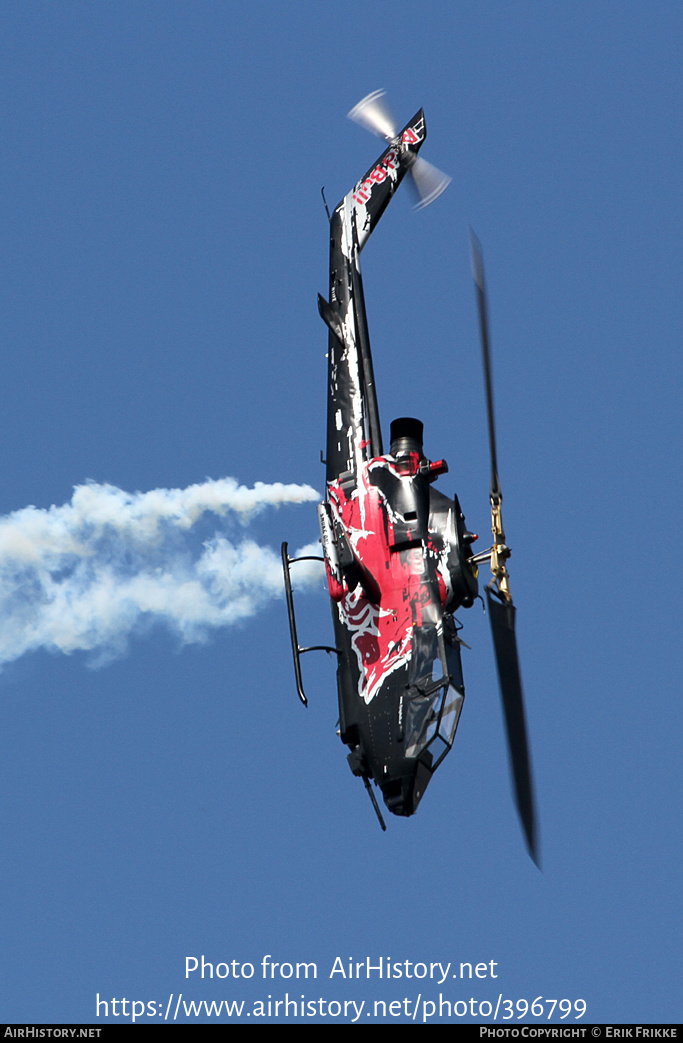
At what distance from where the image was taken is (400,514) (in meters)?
46.2

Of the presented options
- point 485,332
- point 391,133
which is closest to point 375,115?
point 391,133

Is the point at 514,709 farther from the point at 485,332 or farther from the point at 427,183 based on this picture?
the point at 427,183

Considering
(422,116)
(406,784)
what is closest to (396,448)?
(406,784)

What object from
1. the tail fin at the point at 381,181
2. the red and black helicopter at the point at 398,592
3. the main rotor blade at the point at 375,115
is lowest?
the red and black helicopter at the point at 398,592

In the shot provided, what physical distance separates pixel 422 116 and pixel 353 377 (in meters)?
10.0

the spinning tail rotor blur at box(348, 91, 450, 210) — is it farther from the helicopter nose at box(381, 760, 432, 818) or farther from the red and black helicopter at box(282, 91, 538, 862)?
the helicopter nose at box(381, 760, 432, 818)

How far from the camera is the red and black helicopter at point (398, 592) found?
138ft

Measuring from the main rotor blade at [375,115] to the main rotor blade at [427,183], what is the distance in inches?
59.6

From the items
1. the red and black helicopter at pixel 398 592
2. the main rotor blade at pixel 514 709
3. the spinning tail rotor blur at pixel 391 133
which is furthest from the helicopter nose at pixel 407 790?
the spinning tail rotor blur at pixel 391 133

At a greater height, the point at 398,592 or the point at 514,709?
the point at 398,592

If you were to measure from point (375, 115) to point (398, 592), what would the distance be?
17.2m

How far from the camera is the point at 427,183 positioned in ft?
180

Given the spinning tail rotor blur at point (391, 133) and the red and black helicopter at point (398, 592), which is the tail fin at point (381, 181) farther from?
the red and black helicopter at point (398, 592)
